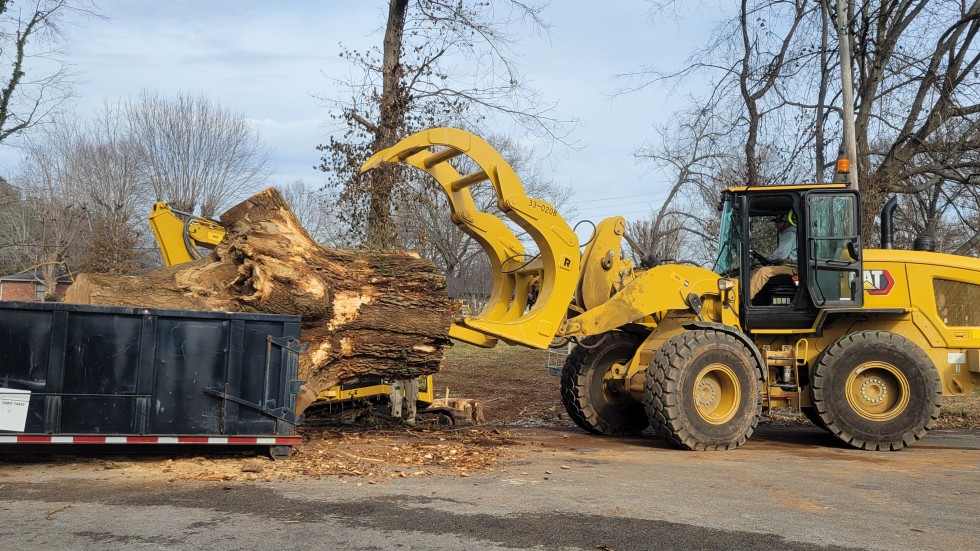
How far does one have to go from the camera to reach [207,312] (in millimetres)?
7410

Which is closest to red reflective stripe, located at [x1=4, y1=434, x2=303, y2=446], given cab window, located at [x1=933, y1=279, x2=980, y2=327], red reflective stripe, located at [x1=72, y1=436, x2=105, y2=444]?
red reflective stripe, located at [x1=72, y1=436, x2=105, y2=444]

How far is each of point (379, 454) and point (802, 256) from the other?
5.33 m

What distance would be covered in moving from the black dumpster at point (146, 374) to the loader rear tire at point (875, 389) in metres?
5.83

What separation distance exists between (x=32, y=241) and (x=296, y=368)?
33452mm

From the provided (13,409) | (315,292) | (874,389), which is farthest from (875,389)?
(13,409)

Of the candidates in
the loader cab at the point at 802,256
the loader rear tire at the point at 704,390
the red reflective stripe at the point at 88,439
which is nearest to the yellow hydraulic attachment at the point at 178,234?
the red reflective stripe at the point at 88,439

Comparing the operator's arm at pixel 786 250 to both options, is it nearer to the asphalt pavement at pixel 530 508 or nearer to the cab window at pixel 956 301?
the cab window at pixel 956 301

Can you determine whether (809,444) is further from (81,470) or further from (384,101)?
(384,101)

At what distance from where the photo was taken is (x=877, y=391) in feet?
31.1

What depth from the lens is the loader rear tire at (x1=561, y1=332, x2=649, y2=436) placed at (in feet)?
34.6

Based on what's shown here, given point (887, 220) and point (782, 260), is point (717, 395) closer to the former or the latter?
point (782, 260)

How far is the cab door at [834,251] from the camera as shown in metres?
9.68

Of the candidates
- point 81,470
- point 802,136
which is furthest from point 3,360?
point 802,136

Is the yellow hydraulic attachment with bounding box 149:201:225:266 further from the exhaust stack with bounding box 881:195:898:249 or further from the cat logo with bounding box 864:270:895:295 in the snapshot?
the exhaust stack with bounding box 881:195:898:249
